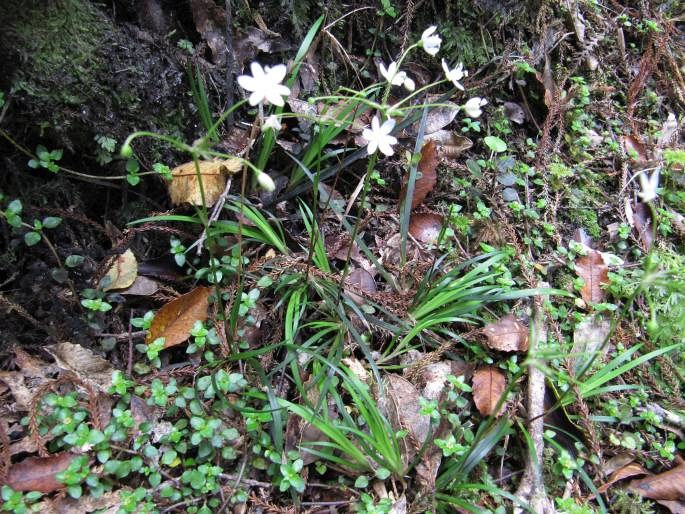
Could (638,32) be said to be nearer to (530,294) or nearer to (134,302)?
(530,294)

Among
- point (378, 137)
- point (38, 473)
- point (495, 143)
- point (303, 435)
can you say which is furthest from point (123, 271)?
point (495, 143)

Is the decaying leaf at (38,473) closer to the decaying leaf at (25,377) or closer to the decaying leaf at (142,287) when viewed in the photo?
the decaying leaf at (25,377)

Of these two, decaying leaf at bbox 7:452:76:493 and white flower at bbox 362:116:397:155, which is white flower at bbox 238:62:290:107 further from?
decaying leaf at bbox 7:452:76:493

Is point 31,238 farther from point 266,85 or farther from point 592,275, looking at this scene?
point 592,275

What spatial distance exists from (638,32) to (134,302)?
406 centimetres

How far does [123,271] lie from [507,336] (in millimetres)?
1755

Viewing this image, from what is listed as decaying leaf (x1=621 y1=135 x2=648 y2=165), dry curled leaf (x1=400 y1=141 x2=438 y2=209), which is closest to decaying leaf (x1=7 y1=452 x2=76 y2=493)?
dry curled leaf (x1=400 y1=141 x2=438 y2=209)

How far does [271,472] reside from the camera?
1839mm

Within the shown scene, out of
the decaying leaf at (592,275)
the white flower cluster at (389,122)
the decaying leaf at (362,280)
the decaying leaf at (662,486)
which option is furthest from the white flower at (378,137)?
the decaying leaf at (662,486)

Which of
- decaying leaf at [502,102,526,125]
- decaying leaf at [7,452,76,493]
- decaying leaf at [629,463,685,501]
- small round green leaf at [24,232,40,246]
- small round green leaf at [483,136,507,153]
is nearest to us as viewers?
decaying leaf at [7,452,76,493]

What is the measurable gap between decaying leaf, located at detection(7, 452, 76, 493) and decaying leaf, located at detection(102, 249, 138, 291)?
70 cm

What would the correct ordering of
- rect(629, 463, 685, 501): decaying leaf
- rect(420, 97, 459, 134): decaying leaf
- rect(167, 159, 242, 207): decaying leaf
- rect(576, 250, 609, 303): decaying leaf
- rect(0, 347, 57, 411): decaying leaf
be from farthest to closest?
1. rect(420, 97, 459, 134): decaying leaf
2. rect(576, 250, 609, 303): decaying leaf
3. rect(167, 159, 242, 207): decaying leaf
4. rect(629, 463, 685, 501): decaying leaf
5. rect(0, 347, 57, 411): decaying leaf

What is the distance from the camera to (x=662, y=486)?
2107 mm

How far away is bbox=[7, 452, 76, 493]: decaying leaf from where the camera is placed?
5.53 feet
